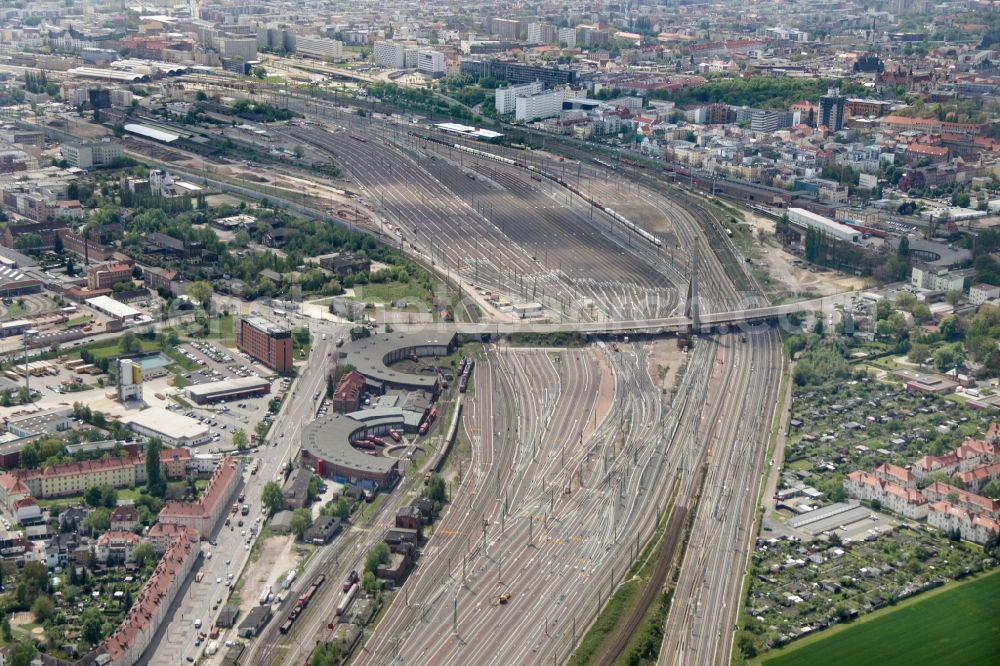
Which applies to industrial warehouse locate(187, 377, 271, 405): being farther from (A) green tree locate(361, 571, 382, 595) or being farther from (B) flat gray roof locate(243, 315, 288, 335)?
(A) green tree locate(361, 571, 382, 595)

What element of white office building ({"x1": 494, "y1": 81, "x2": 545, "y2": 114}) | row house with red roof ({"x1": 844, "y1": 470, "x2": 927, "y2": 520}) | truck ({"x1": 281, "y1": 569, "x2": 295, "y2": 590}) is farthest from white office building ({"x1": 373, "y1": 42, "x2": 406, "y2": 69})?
truck ({"x1": 281, "y1": 569, "x2": 295, "y2": 590})

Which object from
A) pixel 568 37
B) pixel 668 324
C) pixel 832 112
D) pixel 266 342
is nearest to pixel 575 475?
pixel 266 342

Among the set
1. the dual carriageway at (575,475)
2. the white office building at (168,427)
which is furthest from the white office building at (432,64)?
the white office building at (168,427)

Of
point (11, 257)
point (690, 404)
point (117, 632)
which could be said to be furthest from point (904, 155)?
point (117, 632)

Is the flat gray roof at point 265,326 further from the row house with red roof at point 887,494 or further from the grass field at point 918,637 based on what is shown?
the grass field at point 918,637

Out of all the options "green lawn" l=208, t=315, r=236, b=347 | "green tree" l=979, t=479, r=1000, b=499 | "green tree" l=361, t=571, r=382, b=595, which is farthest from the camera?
"green lawn" l=208, t=315, r=236, b=347

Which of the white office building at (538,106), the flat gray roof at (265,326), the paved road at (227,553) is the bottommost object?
the paved road at (227,553)
